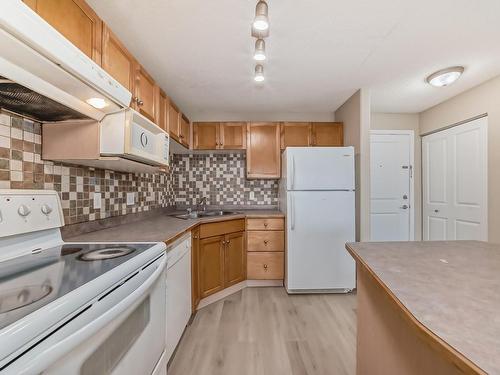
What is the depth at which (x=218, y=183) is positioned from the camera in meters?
3.42

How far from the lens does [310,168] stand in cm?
265

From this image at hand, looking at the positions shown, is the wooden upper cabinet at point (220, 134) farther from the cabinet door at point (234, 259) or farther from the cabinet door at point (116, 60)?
the cabinet door at point (116, 60)

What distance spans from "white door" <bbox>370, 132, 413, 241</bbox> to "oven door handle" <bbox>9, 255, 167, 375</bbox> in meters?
3.27

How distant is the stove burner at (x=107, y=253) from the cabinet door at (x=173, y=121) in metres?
1.52

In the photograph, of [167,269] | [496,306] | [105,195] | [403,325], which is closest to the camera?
[496,306]

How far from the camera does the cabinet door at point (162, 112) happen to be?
2172 millimetres

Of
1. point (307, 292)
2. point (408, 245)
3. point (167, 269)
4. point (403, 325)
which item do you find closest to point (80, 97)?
point (167, 269)

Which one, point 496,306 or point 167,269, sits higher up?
point 496,306

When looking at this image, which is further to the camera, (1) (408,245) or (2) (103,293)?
(1) (408,245)

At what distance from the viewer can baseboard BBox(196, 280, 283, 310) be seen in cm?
240

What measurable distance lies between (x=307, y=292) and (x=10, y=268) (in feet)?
8.03

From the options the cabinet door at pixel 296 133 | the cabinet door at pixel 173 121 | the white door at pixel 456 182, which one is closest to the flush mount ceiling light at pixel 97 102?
the cabinet door at pixel 173 121

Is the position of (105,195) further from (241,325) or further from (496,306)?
(496,306)

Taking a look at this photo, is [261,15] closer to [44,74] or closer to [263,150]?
[44,74]
